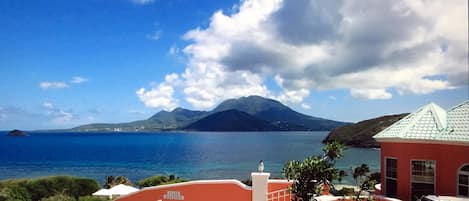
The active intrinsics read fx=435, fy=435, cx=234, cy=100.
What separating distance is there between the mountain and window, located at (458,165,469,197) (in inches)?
3776

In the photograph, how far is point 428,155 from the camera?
46.8 ft

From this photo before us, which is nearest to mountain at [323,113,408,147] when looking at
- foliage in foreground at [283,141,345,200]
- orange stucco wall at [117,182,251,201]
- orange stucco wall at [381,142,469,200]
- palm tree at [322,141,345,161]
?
orange stucco wall at [381,142,469,200]

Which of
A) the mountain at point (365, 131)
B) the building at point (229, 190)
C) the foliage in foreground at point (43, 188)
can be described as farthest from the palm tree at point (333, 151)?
the mountain at point (365, 131)

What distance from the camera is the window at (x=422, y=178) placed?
14.3 m

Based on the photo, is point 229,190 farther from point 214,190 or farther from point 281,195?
point 281,195

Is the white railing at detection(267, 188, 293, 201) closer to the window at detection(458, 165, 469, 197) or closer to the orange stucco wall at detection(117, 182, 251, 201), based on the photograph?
the orange stucco wall at detection(117, 182, 251, 201)

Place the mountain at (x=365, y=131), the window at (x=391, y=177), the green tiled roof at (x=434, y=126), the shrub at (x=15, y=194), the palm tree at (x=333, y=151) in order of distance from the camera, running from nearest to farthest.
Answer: the palm tree at (x=333, y=151) < the green tiled roof at (x=434, y=126) < the window at (x=391, y=177) < the shrub at (x=15, y=194) < the mountain at (x=365, y=131)

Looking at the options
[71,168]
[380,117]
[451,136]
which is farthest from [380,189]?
[380,117]

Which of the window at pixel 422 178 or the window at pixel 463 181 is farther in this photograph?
the window at pixel 422 178

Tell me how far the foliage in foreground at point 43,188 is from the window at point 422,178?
63.3 ft

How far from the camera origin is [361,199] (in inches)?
571

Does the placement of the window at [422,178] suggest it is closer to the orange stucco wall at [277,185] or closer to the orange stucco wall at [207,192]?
the orange stucco wall at [277,185]

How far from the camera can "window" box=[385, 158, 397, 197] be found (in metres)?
15.2

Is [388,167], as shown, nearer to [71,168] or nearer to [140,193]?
[140,193]
